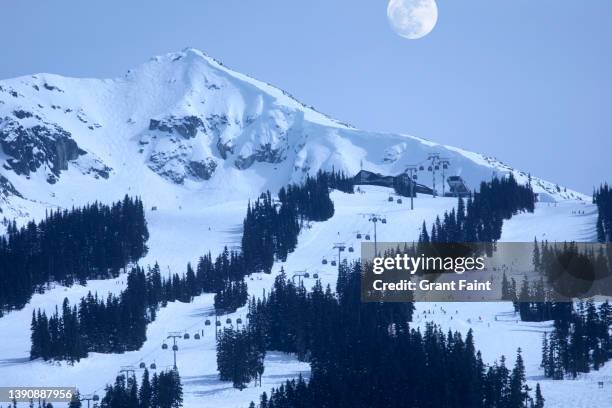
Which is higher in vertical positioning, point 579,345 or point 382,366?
point 579,345

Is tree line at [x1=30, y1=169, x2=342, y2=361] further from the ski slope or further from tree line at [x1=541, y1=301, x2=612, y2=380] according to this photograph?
tree line at [x1=541, y1=301, x2=612, y2=380]

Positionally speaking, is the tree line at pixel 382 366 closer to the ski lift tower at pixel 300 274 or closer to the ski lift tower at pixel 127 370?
the ski lift tower at pixel 127 370

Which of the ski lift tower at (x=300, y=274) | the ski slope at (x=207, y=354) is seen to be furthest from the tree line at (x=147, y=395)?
the ski lift tower at (x=300, y=274)

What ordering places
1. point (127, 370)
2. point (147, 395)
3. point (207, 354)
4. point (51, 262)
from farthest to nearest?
point (51, 262) < point (207, 354) < point (127, 370) < point (147, 395)

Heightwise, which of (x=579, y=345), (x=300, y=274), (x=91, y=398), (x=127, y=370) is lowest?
(x=91, y=398)

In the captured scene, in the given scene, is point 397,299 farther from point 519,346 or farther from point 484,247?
point 484,247

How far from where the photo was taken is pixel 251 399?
11825cm

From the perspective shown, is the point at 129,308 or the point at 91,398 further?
the point at 129,308

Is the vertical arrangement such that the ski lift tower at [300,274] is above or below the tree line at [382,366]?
above

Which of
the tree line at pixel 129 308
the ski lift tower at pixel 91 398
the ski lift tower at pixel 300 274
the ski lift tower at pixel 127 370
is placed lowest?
the ski lift tower at pixel 91 398

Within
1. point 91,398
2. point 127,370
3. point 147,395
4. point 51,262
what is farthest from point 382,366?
point 51,262

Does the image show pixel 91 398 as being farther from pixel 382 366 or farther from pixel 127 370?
pixel 382 366

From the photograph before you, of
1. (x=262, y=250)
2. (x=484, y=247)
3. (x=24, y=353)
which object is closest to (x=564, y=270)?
(x=484, y=247)

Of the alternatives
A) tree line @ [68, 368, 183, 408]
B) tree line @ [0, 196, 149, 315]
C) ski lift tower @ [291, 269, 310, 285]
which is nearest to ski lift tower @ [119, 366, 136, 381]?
tree line @ [68, 368, 183, 408]
